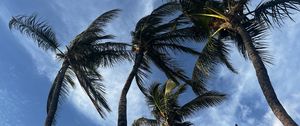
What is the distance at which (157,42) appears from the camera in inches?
964

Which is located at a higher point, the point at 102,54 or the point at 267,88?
the point at 102,54

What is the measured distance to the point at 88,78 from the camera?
23.4 meters

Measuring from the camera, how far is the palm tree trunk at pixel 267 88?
556 inches

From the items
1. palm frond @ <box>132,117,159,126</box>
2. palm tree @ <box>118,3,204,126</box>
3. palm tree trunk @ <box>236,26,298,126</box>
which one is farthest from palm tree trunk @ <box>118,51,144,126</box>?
palm tree trunk @ <box>236,26,298,126</box>

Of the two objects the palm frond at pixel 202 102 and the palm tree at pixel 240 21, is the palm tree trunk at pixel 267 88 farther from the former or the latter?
the palm frond at pixel 202 102

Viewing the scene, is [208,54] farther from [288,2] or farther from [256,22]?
[288,2]

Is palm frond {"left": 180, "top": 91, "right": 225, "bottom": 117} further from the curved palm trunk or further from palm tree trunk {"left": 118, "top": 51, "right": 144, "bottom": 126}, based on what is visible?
the curved palm trunk

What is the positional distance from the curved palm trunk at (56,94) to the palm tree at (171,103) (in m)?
5.51

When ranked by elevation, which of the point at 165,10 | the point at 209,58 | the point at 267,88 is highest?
the point at 165,10

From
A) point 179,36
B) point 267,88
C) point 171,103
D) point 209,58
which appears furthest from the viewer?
point 171,103

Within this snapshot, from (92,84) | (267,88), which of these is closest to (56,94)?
(92,84)

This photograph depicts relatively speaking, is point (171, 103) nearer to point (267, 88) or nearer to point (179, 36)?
point (179, 36)

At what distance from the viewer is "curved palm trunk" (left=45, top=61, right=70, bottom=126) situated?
21531 mm

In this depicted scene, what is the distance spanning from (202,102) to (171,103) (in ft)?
6.03
